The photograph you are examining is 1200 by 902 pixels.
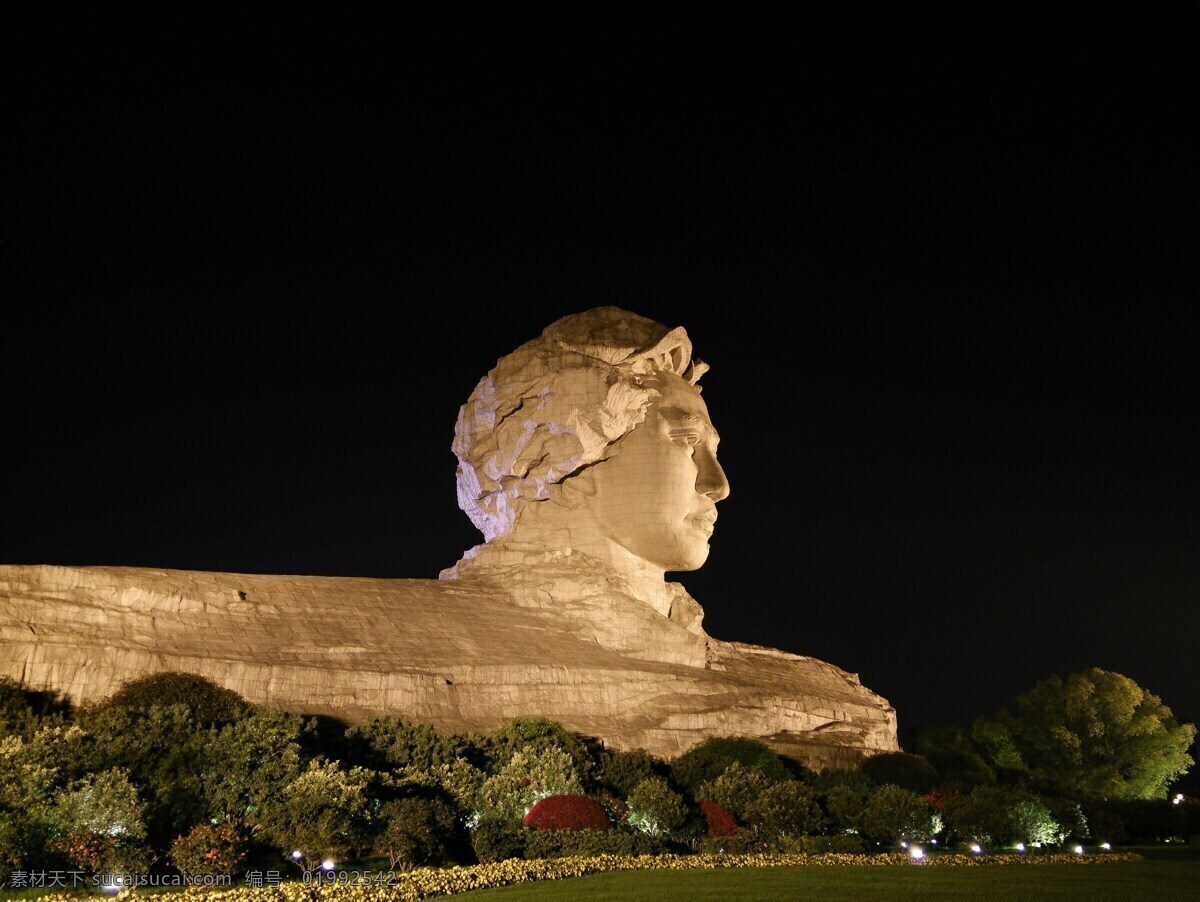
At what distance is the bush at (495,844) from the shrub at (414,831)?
52 centimetres

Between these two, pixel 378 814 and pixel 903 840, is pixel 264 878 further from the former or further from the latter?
pixel 903 840

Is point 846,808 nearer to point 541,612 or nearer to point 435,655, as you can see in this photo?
point 435,655

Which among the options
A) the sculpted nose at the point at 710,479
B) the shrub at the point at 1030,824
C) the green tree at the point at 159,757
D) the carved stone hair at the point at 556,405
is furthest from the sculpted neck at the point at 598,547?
the green tree at the point at 159,757

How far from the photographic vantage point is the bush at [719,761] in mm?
26719

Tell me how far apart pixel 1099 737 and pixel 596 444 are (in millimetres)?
28270

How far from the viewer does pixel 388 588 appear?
3100 cm

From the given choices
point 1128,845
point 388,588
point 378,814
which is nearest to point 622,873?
point 378,814

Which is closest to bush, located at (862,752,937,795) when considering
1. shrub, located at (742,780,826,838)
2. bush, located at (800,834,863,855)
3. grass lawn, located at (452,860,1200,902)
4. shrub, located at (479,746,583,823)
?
shrub, located at (742,780,826,838)

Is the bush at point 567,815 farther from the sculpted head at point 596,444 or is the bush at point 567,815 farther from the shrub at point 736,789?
the sculpted head at point 596,444

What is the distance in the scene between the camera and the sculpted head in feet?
114

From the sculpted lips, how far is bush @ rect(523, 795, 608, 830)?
14.1 metres

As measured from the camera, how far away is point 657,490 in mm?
34906

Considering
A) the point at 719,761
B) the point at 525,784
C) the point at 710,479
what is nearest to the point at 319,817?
the point at 525,784

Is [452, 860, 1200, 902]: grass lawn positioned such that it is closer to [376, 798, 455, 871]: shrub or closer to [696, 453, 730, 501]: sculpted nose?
[376, 798, 455, 871]: shrub
